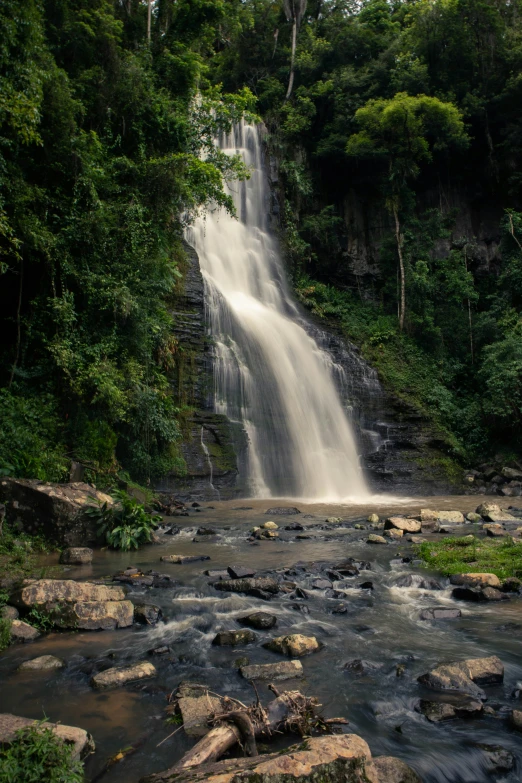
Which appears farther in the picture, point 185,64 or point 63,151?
point 185,64

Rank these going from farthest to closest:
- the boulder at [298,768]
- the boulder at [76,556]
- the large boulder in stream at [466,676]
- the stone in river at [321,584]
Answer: the boulder at [76,556] → the stone in river at [321,584] → the large boulder in stream at [466,676] → the boulder at [298,768]

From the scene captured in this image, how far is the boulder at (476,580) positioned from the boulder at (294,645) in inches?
109

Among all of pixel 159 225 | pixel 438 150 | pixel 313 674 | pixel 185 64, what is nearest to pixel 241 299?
pixel 159 225

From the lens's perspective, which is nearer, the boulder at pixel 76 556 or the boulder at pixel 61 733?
the boulder at pixel 61 733

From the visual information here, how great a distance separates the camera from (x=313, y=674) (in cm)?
420

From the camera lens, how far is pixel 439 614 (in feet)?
18.4

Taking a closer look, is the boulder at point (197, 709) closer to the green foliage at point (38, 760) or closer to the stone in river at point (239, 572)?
the green foliage at point (38, 760)

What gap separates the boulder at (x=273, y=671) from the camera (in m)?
4.07

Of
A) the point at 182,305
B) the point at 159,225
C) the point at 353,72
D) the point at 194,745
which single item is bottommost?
the point at 194,745

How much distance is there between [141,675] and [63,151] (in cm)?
1258

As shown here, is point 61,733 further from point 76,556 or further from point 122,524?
point 122,524

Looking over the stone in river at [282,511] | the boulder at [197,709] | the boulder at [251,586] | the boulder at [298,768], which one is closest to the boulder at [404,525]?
the stone in river at [282,511]

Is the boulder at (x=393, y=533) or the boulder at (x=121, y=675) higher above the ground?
the boulder at (x=121, y=675)

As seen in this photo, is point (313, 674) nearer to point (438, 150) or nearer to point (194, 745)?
point (194, 745)
